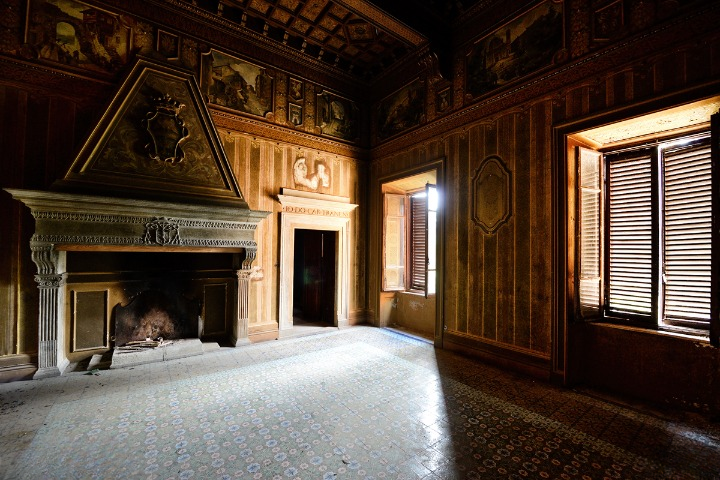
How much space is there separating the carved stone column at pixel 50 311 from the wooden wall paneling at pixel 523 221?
5.85m

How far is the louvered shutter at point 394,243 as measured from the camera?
21.5ft

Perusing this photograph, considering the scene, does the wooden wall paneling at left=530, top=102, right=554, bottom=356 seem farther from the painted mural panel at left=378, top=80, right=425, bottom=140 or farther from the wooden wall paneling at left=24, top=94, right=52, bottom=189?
the wooden wall paneling at left=24, top=94, right=52, bottom=189

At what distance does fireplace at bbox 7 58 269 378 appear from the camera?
146 inches

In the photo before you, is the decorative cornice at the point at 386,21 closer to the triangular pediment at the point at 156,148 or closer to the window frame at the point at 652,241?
the triangular pediment at the point at 156,148

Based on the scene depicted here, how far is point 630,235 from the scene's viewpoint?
3.79m

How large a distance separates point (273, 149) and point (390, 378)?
14.2 feet

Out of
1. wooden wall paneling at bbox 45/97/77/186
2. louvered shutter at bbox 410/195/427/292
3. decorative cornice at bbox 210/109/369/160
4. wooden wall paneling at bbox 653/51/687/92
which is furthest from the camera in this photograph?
louvered shutter at bbox 410/195/427/292

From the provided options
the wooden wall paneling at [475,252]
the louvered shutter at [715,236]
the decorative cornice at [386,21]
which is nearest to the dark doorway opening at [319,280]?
the wooden wall paneling at [475,252]

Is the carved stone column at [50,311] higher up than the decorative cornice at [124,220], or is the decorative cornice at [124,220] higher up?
the decorative cornice at [124,220]

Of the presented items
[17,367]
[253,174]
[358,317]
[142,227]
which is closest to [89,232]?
[142,227]

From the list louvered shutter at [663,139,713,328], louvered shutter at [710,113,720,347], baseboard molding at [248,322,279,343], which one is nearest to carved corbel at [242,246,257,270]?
baseboard molding at [248,322,279,343]

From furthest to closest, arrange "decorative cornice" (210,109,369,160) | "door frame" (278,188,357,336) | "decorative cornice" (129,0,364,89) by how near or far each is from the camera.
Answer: "door frame" (278,188,357,336), "decorative cornice" (210,109,369,160), "decorative cornice" (129,0,364,89)

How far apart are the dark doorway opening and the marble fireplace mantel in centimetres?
256

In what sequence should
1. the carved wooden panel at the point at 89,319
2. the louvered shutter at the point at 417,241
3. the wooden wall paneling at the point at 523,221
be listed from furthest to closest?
the louvered shutter at the point at 417,241
the carved wooden panel at the point at 89,319
the wooden wall paneling at the point at 523,221
